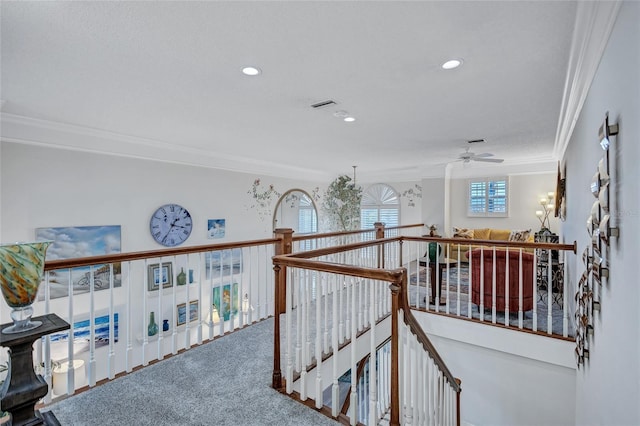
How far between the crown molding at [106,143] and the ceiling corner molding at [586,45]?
5.06m

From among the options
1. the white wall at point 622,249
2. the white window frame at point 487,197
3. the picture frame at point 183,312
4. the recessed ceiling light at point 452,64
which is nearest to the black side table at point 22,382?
the white wall at point 622,249

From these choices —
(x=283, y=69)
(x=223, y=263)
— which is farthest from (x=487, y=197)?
(x=283, y=69)

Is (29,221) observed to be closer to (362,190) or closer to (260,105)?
(260,105)

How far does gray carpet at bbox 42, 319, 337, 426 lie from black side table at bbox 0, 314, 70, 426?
0.57 meters

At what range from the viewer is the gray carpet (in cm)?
192

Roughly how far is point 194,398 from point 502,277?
3.42 m

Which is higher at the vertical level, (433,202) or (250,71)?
(250,71)

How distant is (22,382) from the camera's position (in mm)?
1396

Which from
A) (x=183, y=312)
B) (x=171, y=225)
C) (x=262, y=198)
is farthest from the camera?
(x=262, y=198)

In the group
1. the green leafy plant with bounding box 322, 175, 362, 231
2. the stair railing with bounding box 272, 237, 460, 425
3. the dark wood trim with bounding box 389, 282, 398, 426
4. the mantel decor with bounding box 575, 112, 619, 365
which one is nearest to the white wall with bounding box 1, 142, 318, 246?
the green leafy plant with bounding box 322, 175, 362, 231

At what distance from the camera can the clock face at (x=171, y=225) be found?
192 inches

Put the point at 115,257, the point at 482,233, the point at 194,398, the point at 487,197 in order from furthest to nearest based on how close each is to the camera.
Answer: the point at 487,197, the point at 482,233, the point at 115,257, the point at 194,398

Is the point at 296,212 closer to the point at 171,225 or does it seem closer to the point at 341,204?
the point at 341,204

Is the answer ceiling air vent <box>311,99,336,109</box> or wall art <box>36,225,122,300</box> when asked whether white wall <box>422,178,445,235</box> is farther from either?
wall art <box>36,225,122,300</box>
